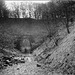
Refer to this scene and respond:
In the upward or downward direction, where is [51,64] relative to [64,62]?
downward

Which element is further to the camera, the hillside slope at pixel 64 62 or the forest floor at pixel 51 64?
the forest floor at pixel 51 64

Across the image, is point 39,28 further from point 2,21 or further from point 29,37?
point 2,21

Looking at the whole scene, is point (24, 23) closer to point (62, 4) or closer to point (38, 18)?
point (38, 18)

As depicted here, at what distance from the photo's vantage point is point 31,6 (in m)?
60.1

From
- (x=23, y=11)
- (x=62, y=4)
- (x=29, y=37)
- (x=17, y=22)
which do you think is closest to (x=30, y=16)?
(x=23, y=11)

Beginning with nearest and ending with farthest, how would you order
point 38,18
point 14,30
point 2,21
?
point 14,30, point 2,21, point 38,18

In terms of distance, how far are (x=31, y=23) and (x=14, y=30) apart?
37.8 ft

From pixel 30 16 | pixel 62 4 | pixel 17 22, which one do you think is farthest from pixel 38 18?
pixel 62 4

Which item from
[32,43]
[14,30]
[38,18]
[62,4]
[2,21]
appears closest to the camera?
[62,4]

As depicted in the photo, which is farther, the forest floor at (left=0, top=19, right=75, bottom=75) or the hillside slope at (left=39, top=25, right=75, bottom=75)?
the forest floor at (left=0, top=19, right=75, bottom=75)

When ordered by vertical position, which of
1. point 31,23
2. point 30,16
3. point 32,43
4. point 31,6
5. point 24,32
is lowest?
point 32,43

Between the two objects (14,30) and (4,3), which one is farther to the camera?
(4,3)

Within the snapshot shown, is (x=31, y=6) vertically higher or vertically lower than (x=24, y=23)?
higher

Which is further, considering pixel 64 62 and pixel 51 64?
pixel 51 64
